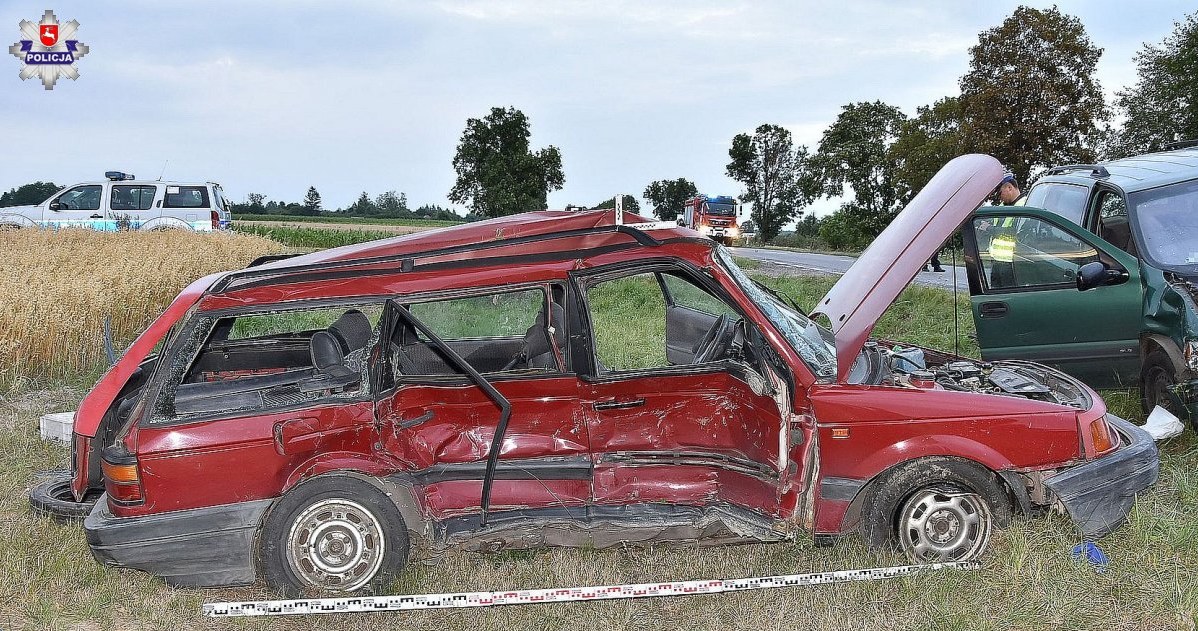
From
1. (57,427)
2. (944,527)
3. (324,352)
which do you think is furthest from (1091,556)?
(57,427)

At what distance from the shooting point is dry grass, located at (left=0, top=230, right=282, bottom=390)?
380 inches

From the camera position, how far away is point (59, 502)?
4910 millimetres

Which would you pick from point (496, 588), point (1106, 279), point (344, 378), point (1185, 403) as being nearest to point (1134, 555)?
point (1185, 403)

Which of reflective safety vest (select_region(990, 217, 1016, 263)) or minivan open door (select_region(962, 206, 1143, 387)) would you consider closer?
minivan open door (select_region(962, 206, 1143, 387))

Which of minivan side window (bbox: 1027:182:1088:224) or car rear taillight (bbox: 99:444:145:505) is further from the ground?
minivan side window (bbox: 1027:182:1088:224)

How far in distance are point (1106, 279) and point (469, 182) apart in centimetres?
7269

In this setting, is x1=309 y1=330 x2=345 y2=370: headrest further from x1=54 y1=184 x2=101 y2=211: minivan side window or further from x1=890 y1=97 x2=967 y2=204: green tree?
x1=890 y1=97 x2=967 y2=204: green tree

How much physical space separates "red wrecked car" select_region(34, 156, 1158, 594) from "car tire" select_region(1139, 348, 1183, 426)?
1.79 meters

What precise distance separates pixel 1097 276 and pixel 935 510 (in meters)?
2.89

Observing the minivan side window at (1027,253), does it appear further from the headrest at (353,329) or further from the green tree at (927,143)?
the green tree at (927,143)

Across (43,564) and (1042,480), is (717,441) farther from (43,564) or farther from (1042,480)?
(43,564)

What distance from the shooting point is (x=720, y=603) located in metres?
4.21

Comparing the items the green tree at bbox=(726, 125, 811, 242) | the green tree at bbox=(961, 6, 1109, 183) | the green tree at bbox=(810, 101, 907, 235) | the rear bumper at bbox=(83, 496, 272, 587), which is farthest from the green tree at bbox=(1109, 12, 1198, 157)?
the rear bumper at bbox=(83, 496, 272, 587)

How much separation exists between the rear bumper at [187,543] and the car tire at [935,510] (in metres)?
2.88
